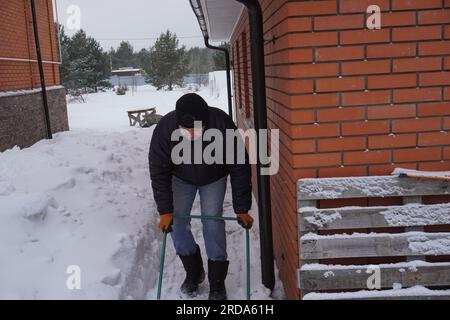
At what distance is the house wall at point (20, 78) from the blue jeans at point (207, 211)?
657cm

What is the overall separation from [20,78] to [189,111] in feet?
29.5

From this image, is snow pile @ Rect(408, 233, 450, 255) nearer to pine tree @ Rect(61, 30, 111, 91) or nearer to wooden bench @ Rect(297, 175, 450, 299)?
wooden bench @ Rect(297, 175, 450, 299)

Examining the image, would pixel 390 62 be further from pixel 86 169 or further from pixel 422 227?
pixel 86 169

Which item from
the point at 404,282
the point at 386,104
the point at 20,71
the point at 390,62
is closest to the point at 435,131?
the point at 386,104

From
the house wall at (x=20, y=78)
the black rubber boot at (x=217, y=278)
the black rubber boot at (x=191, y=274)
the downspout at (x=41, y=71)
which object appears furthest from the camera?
the downspout at (x=41, y=71)

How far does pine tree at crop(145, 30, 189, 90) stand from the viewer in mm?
55438

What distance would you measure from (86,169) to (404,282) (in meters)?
4.89

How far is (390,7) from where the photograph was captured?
8.62 feet

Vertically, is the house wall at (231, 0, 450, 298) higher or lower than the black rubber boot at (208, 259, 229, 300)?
higher

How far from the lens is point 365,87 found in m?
2.70

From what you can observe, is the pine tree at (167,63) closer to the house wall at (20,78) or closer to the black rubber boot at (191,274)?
the house wall at (20,78)

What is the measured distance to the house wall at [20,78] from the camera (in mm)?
9492

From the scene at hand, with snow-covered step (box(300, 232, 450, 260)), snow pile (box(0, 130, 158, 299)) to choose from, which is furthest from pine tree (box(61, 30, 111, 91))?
snow-covered step (box(300, 232, 450, 260))

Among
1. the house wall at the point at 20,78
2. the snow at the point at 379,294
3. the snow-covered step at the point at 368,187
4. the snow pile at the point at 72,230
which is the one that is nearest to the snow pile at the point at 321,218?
the snow-covered step at the point at 368,187
